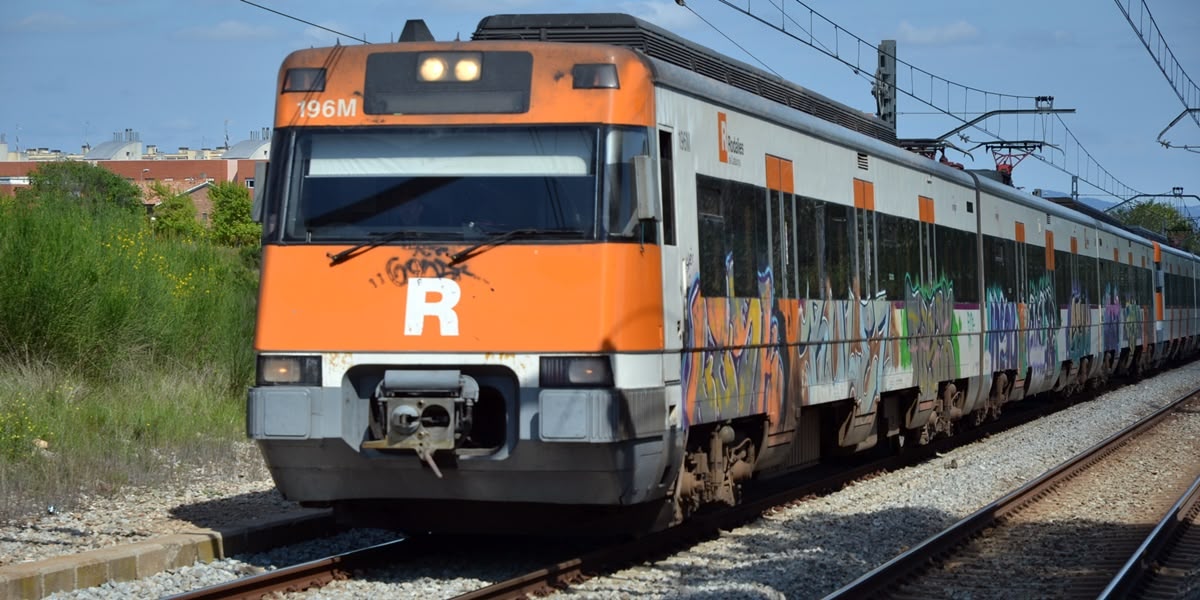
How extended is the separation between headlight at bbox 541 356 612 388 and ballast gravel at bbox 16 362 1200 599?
116 cm

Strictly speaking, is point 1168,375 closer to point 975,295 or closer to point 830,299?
point 975,295

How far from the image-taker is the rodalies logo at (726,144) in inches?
405

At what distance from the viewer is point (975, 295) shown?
18609 millimetres

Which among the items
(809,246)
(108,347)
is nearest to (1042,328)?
(809,246)

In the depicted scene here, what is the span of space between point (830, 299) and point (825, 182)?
38.0 inches

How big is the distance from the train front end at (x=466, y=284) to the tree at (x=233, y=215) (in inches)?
3547

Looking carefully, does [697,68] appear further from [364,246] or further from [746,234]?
[364,246]

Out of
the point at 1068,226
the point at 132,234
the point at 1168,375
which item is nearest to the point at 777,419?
the point at 132,234

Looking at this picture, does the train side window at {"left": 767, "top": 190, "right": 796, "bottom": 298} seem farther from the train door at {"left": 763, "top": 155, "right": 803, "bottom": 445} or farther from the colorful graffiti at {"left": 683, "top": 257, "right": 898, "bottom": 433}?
the colorful graffiti at {"left": 683, "top": 257, "right": 898, "bottom": 433}

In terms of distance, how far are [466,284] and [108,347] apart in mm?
10330

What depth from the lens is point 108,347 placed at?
1773cm

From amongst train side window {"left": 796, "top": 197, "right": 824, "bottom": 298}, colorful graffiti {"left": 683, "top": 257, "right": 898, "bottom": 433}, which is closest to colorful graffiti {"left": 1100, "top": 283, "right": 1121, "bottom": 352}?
colorful graffiti {"left": 683, "top": 257, "right": 898, "bottom": 433}

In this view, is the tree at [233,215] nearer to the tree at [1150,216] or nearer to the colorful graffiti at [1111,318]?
the tree at [1150,216]

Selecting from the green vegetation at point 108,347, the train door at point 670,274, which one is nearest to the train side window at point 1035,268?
the green vegetation at point 108,347
